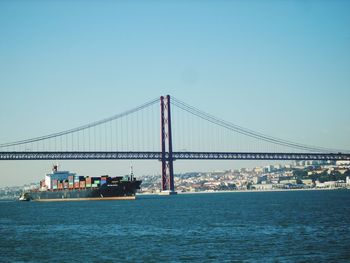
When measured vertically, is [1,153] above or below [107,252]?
above

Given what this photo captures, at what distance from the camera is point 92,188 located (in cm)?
8862

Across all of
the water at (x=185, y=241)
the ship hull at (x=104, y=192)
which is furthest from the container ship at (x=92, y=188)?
the water at (x=185, y=241)

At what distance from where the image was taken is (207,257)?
23.4 metres

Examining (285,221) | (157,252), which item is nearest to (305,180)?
(285,221)

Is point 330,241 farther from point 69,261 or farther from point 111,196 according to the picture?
point 111,196

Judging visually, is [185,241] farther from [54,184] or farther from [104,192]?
[54,184]

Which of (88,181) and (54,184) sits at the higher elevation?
(88,181)

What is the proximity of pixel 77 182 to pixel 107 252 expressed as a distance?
67863 millimetres

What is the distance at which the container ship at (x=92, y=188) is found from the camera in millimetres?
87875

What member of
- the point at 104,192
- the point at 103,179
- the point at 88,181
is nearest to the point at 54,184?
the point at 88,181

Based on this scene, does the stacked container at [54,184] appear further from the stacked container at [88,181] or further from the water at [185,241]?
the water at [185,241]

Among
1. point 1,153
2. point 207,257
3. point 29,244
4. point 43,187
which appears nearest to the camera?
point 207,257

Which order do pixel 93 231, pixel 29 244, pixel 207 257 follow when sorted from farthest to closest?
pixel 93 231, pixel 29 244, pixel 207 257

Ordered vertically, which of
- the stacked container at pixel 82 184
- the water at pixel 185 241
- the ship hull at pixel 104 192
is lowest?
the water at pixel 185 241
